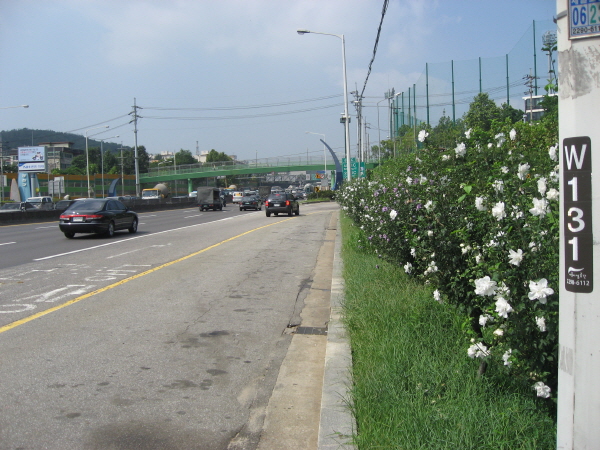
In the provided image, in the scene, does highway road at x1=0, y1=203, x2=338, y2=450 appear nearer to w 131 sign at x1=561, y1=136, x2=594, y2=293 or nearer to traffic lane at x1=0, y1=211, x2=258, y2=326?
traffic lane at x1=0, y1=211, x2=258, y2=326

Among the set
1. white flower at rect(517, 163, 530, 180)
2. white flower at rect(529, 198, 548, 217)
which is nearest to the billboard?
white flower at rect(517, 163, 530, 180)

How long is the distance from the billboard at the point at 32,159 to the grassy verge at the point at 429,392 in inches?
2717

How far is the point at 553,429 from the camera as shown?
12.0 feet

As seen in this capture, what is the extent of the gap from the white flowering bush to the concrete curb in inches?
43.3

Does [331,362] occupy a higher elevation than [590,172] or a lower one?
lower

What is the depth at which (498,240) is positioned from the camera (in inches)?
152

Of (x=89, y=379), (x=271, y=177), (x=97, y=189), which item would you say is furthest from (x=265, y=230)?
(x=271, y=177)

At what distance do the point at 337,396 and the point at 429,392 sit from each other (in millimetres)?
822

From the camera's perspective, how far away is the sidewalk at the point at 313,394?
4.28 m

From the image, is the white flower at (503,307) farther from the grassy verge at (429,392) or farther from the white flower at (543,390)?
the grassy verge at (429,392)

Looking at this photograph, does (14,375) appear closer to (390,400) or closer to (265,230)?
(390,400)

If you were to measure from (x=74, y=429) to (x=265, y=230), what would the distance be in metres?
20.9

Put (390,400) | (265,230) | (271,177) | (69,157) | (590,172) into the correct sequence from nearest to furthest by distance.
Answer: (590,172), (390,400), (265,230), (69,157), (271,177)

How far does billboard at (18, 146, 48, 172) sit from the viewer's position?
6731 cm
